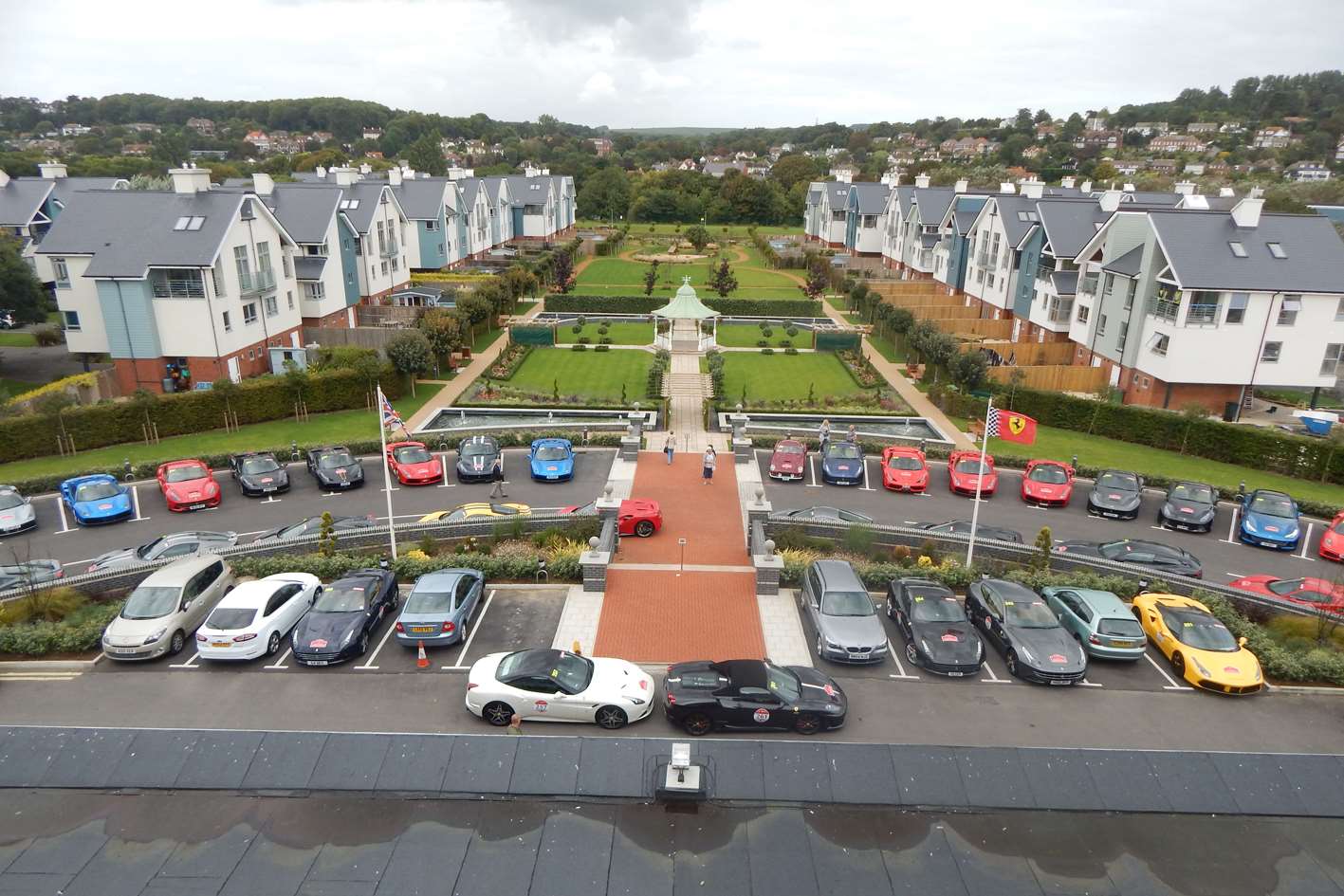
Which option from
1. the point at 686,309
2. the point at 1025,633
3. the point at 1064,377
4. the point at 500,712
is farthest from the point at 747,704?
the point at 686,309

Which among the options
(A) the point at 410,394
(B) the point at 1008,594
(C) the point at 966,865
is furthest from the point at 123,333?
(C) the point at 966,865

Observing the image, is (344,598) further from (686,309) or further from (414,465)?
(686,309)

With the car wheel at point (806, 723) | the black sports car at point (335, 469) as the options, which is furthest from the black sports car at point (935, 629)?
the black sports car at point (335, 469)

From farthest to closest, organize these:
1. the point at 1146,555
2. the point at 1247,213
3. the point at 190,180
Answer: the point at 190,180
the point at 1247,213
the point at 1146,555

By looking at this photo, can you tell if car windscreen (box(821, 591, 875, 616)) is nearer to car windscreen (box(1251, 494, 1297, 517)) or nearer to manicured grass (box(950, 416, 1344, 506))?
car windscreen (box(1251, 494, 1297, 517))

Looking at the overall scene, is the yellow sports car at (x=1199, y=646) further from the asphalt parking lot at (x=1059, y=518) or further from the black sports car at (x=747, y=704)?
the black sports car at (x=747, y=704)
